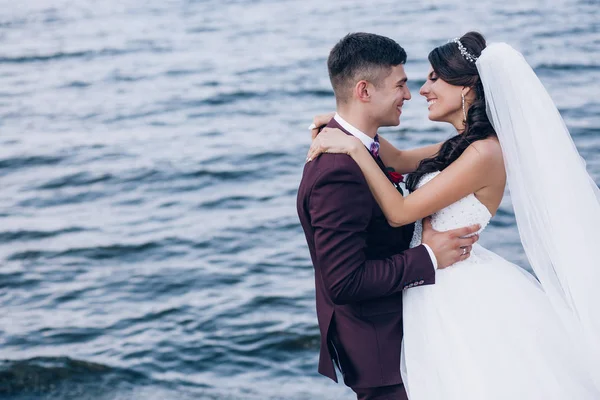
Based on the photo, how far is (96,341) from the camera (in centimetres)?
746

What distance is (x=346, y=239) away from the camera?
3188 mm

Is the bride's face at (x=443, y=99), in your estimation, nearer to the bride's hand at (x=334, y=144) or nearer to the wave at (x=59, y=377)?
the bride's hand at (x=334, y=144)

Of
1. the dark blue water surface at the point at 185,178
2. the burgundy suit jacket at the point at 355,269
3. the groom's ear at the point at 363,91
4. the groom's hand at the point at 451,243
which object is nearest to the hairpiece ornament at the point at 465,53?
the groom's ear at the point at 363,91

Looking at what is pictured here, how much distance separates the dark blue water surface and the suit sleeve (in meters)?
3.30

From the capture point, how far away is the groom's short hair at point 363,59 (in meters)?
3.41

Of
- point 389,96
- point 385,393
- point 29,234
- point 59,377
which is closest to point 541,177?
point 389,96

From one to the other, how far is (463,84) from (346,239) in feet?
3.31

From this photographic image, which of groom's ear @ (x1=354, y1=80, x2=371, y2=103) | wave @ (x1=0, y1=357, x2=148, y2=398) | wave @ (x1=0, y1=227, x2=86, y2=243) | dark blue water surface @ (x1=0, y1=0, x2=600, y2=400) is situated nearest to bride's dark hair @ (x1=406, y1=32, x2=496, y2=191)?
groom's ear @ (x1=354, y1=80, x2=371, y2=103)

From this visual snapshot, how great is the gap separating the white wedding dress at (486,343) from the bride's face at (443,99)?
0.71 metres

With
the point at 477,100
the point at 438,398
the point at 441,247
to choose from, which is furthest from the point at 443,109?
the point at 438,398

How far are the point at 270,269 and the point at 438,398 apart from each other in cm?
531

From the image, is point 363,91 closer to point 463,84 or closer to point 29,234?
point 463,84

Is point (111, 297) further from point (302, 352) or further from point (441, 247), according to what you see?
point (441, 247)

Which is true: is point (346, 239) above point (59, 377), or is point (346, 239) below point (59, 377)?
above
